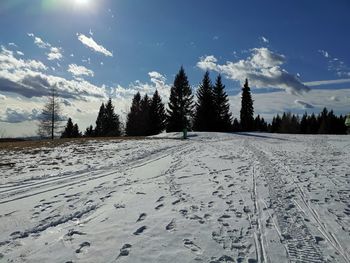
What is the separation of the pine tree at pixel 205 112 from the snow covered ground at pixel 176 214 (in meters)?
39.2

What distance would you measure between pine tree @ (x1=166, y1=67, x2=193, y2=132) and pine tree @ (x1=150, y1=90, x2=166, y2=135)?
5.51 m

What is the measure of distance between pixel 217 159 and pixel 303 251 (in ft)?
34.6

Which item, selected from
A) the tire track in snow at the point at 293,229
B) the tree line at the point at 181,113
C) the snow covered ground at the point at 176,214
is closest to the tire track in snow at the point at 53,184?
the snow covered ground at the point at 176,214

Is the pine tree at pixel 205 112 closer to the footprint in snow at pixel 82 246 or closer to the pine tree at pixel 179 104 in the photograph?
the pine tree at pixel 179 104

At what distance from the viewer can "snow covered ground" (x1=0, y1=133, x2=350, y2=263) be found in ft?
16.3

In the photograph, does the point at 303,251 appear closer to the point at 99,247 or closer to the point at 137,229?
the point at 137,229

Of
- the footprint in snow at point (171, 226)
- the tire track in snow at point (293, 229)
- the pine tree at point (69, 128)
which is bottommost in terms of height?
the footprint in snow at point (171, 226)

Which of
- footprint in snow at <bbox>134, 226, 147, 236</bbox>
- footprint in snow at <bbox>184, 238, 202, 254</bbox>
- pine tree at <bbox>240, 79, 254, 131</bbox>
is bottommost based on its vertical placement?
footprint in snow at <bbox>184, 238, 202, 254</bbox>

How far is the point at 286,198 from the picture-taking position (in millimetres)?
8031

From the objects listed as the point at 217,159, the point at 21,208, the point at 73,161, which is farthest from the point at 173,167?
the point at 21,208

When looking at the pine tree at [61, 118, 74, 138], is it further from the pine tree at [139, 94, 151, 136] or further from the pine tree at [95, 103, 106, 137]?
the pine tree at [139, 94, 151, 136]

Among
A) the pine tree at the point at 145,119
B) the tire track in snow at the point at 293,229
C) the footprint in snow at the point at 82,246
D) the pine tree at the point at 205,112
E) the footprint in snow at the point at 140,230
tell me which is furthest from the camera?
the pine tree at the point at 145,119

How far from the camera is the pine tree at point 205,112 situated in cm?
5188

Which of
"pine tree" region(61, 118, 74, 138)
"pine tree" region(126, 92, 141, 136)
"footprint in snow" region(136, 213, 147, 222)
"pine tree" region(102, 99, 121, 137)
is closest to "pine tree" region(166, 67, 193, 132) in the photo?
"pine tree" region(126, 92, 141, 136)
